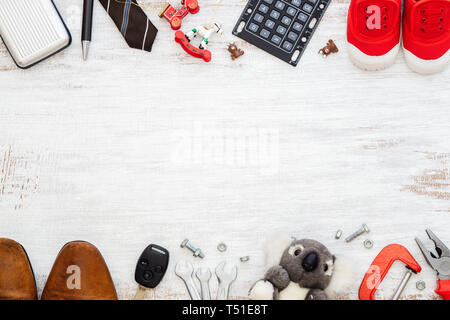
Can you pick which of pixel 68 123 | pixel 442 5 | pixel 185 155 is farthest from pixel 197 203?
pixel 442 5

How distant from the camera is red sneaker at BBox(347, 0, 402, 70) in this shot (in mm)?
884

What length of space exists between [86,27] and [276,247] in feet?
2.01

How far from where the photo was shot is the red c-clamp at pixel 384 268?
34.5 inches

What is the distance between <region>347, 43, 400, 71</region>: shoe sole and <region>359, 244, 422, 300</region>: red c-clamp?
38 cm

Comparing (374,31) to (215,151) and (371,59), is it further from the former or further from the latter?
(215,151)

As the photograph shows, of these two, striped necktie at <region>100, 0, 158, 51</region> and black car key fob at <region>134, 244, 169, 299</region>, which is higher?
striped necktie at <region>100, 0, 158, 51</region>

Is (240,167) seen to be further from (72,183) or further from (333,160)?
(72,183)

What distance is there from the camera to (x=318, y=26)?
37.5 inches

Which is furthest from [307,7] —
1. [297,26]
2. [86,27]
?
[86,27]

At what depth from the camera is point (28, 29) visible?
922 millimetres

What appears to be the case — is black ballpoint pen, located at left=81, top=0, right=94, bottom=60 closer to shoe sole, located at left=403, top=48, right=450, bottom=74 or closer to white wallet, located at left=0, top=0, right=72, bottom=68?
white wallet, located at left=0, top=0, right=72, bottom=68

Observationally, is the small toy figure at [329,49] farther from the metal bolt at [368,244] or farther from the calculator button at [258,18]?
the metal bolt at [368,244]

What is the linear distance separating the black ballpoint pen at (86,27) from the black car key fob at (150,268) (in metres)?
0.44

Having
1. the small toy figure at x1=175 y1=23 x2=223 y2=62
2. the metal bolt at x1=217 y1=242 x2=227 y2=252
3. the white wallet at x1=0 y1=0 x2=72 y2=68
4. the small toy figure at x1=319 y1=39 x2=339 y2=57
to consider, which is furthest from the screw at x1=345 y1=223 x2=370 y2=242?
the white wallet at x1=0 y1=0 x2=72 y2=68
